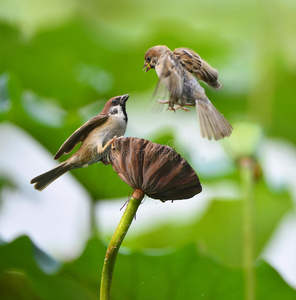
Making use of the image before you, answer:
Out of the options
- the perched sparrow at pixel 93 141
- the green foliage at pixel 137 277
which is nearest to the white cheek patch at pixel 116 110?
the perched sparrow at pixel 93 141

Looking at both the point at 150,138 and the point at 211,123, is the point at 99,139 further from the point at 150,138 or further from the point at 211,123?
the point at 150,138

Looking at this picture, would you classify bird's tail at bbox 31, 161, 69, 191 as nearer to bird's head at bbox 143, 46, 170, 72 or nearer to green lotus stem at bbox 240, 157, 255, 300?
bird's head at bbox 143, 46, 170, 72

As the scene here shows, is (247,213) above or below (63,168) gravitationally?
below

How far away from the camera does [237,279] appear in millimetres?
442

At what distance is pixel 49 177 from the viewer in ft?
0.74

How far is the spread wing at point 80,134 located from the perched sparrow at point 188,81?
35 mm

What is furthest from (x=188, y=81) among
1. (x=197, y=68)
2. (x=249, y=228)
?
(x=249, y=228)

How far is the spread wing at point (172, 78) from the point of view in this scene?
21 centimetres

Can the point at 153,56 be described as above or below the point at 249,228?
above

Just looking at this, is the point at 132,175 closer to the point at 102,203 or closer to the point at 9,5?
the point at 102,203

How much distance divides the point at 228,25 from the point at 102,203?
3.13 ft

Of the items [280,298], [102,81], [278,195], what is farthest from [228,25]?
[280,298]

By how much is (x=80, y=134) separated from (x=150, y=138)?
0.21m

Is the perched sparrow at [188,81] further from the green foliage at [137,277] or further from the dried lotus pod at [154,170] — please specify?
the green foliage at [137,277]
